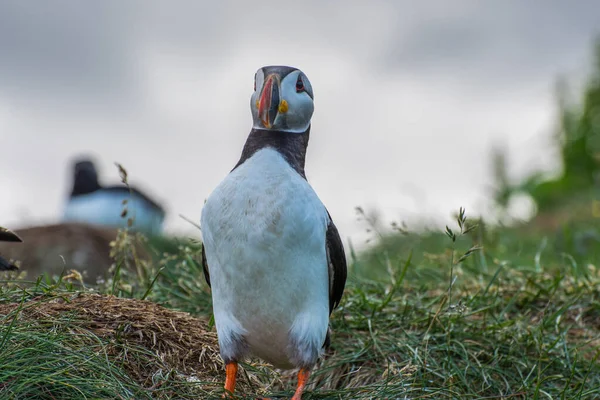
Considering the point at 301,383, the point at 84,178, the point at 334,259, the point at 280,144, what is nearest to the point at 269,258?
the point at 334,259

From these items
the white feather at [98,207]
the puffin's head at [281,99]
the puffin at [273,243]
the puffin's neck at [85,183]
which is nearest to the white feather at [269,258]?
the puffin at [273,243]

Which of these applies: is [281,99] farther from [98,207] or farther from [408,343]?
[98,207]

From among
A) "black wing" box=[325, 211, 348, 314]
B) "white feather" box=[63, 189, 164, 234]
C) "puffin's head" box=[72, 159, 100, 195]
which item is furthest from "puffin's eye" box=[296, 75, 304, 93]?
"puffin's head" box=[72, 159, 100, 195]

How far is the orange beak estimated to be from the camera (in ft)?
12.1

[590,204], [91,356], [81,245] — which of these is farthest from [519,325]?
[590,204]

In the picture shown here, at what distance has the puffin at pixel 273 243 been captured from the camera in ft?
11.9

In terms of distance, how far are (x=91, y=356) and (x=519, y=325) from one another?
2.65m

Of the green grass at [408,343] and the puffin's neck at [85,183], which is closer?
the green grass at [408,343]

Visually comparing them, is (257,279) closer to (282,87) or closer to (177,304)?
(282,87)

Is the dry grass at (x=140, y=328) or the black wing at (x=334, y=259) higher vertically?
the black wing at (x=334, y=259)

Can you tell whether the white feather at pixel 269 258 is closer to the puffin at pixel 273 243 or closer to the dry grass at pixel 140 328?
the puffin at pixel 273 243

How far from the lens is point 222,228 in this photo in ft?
12.0

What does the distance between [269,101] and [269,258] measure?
2.28ft

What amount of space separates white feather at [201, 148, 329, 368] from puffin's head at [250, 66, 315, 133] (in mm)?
153
